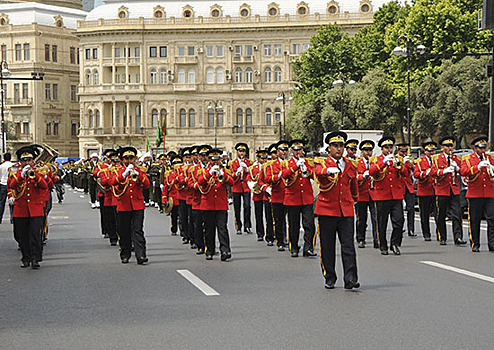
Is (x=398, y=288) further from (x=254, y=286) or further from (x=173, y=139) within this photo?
(x=173, y=139)

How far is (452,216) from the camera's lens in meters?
16.9

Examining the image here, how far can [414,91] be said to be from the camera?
5394cm

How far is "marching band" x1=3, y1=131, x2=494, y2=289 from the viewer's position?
11258 millimetres

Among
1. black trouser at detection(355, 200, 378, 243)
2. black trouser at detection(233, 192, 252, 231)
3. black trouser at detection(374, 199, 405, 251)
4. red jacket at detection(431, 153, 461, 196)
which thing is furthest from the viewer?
black trouser at detection(233, 192, 252, 231)

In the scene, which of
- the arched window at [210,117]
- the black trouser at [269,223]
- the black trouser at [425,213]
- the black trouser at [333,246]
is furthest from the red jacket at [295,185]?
the arched window at [210,117]

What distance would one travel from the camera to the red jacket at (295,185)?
1511 centimetres

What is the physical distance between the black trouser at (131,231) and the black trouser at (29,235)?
4.19ft

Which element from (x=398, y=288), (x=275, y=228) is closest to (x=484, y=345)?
(x=398, y=288)

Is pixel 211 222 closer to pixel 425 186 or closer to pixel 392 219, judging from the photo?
pixel 392 219

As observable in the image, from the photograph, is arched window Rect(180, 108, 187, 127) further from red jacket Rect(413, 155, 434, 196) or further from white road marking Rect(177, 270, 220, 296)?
white road marking Rect(177, 270, 220, 296)

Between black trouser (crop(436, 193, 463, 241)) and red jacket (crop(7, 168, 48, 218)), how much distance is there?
288 inches

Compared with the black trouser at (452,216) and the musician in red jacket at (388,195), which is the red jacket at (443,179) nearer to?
the black trouser at (452,216)

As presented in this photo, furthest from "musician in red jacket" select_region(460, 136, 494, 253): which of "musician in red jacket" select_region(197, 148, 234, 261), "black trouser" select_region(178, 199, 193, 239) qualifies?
"black trouser" select_region(178, 199, 193, 239)

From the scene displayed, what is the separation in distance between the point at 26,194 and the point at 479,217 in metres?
7.56
